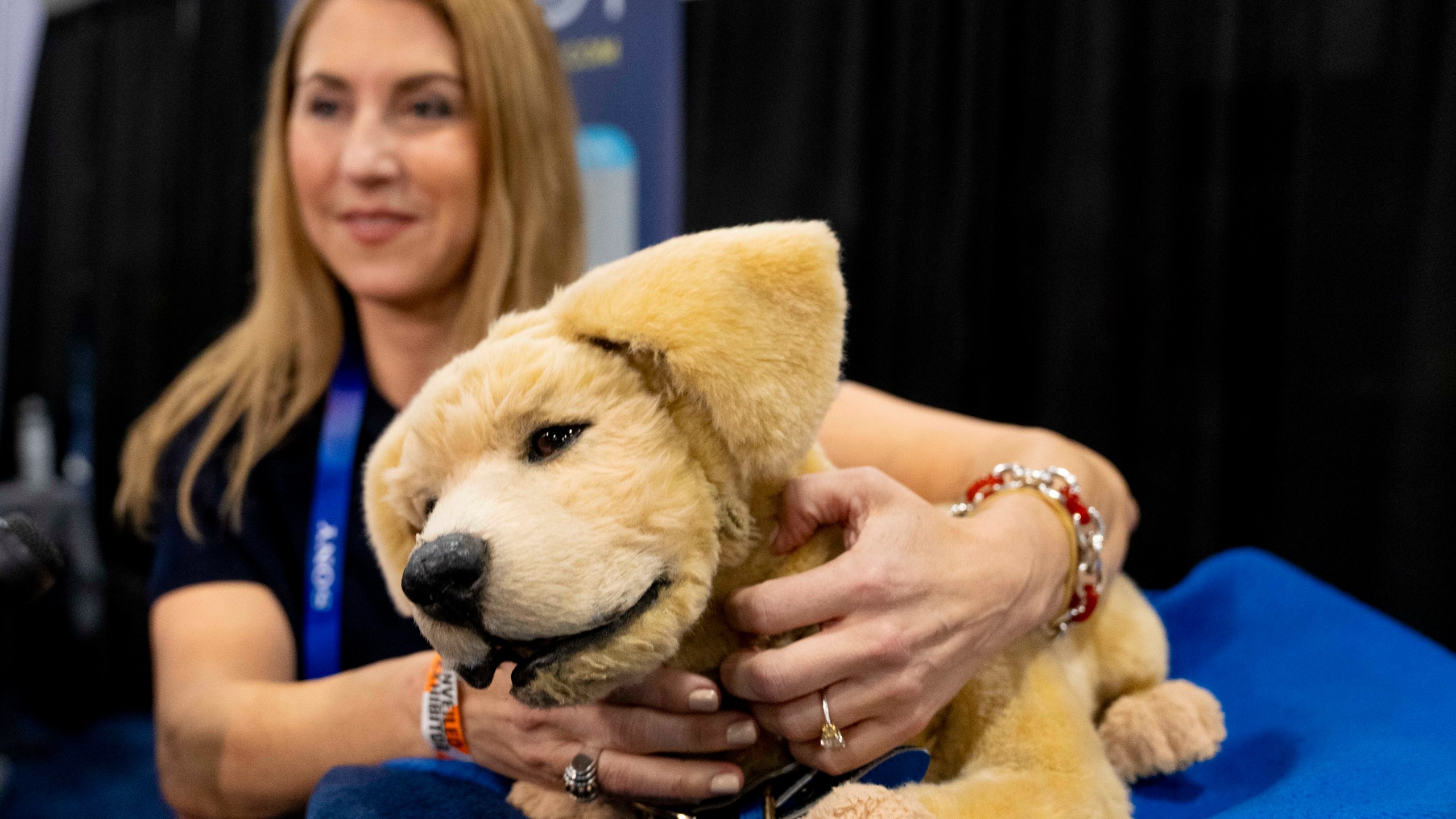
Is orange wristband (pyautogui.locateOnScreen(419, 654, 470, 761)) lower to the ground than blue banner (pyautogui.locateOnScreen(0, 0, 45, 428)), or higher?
lower

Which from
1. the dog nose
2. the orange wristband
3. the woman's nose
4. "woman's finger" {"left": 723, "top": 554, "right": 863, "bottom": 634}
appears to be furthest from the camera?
the woman's nose

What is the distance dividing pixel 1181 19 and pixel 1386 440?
0.82 meters

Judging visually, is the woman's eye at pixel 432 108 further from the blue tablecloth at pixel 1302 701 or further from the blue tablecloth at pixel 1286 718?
the blue tablecloth at pixel 1302 701

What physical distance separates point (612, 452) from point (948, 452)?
571mm

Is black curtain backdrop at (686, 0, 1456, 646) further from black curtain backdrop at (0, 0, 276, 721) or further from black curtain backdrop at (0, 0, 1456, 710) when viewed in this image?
black curtain backdrop at (0, 0, 276, 721)

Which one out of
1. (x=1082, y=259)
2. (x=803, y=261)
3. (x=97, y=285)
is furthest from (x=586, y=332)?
(x=97, y=285)

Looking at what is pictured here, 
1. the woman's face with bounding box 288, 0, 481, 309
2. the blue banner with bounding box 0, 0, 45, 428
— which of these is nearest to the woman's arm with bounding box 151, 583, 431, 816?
the woman's face with bounding box 288, 0, 481, 309

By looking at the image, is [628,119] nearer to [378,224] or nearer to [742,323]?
[378,224]

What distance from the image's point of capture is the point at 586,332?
0.50m

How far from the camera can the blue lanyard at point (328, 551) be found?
3.28 ft

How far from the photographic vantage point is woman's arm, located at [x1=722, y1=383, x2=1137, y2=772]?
532mm

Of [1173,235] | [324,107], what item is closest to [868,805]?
[324,107]

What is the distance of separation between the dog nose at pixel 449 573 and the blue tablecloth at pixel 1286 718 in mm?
205

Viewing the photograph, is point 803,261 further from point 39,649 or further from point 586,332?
point 39,649
